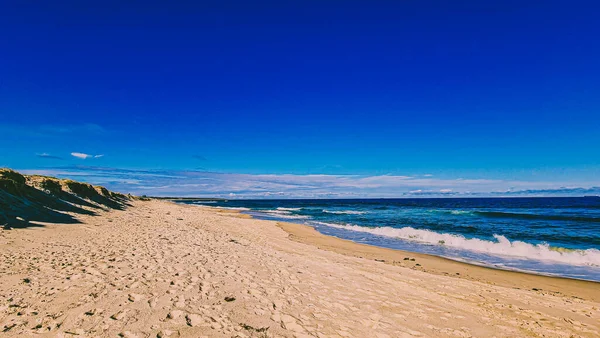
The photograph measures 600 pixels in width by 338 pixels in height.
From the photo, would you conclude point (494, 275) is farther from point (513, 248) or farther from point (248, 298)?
point (248, 298)

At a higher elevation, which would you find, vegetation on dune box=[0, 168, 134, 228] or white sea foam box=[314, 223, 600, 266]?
vegetation on dune box=[0, 168, 134, 228]

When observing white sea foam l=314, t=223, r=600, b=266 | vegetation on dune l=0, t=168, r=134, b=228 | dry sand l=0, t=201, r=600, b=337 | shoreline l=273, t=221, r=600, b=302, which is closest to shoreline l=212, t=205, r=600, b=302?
shoreline l=273, t=221, r=600, b=302

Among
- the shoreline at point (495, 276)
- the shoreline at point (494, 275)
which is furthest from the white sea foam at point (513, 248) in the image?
the shoreline at point (495, 276)

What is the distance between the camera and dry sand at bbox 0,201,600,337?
500 cm

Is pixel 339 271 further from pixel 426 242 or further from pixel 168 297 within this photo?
pixel 426 242

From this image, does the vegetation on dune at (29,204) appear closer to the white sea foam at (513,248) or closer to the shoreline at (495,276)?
the shoreline at (495,276)

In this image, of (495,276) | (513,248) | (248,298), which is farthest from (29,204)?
(513,248)

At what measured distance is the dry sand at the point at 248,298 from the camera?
16.4 feet

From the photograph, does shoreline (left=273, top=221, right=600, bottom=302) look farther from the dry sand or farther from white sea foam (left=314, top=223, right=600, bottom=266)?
white sea foam (left=314, top=223, right=600, bottom=266)

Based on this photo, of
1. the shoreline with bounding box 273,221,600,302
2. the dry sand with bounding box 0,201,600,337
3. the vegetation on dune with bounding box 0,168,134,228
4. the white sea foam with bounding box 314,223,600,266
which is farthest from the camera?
the white sea foam with bounding box 314,223,600,266

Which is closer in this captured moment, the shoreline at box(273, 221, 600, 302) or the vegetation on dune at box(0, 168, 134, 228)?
the shoreline at box(273, 221, 600, 302)

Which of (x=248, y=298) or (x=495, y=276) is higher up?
(x=248, y=298)

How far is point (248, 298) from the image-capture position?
21.0 ft

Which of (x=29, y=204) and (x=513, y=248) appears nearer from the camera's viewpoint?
(x=29, y=204)
